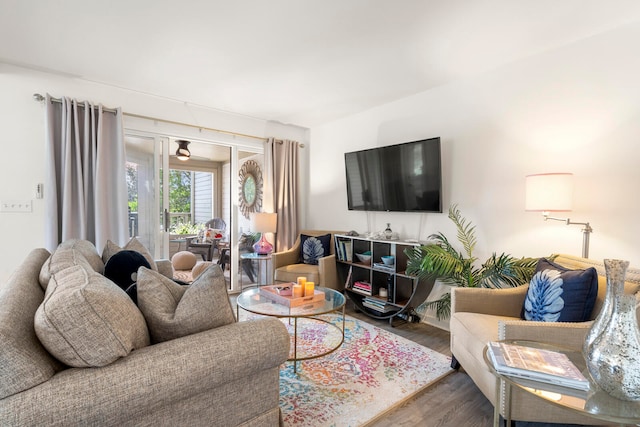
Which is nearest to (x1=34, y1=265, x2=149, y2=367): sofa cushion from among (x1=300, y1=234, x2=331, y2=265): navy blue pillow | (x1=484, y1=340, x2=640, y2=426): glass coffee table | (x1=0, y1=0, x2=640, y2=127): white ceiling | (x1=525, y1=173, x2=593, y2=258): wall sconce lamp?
(x1=484, y1=340, x2=640, y2=426): glass coffee table

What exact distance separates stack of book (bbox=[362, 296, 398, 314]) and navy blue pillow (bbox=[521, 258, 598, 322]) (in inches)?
54.2

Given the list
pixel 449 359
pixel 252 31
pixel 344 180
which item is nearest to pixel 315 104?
pixel 344 180

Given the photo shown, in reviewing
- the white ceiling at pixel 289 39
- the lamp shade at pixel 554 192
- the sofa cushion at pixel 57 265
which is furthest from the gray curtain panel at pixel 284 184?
the lamp shade at pixel 554 192

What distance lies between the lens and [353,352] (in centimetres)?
260

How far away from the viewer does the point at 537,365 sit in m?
1.27

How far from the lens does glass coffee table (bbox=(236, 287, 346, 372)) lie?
2229mm

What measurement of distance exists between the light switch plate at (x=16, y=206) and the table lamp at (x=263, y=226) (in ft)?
7.08

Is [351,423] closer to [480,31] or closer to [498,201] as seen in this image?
[498,201]

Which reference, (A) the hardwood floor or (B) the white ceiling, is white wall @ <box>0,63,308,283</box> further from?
(A) the hardwood floor

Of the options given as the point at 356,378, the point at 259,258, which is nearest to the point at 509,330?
the point at 356,378

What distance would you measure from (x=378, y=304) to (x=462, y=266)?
0.95m

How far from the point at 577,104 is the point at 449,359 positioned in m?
2.12

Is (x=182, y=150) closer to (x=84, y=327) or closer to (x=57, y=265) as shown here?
(x=57, y=265)

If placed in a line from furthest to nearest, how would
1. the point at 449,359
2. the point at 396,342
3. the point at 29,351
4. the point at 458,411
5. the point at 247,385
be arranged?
1. the point at 396,342
2. the point at 449,359
3. the point at 458,411
4. the point at 247,385
5. the point at 29,351
